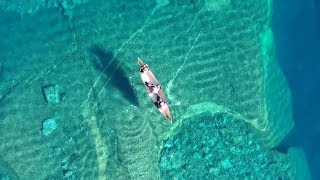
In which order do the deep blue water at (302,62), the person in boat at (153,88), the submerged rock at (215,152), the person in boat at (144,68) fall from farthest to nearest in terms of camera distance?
the deep blue water at (302,62)
the submerged rock at (215,152)
the person in boat at (153,88)
the person in boat at (144,68)

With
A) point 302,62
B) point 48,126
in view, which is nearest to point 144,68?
point 48,126

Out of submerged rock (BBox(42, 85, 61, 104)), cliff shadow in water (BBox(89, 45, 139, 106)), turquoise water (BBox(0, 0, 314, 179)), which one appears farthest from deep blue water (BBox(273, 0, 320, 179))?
submerged rock (BBox(42, 85, 61, 104))

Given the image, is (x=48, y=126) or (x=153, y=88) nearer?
(x=48, y=126)

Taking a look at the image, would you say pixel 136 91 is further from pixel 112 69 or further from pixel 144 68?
pixel 112 69

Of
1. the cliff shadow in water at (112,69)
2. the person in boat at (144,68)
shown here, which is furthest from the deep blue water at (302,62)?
the cliff shadow in water at (112,69)

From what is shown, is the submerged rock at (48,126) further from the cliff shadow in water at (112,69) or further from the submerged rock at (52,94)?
the cliff shadow in water at (112,69)

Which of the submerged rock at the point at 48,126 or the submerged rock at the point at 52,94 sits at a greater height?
the submerged rock at the point at 52,94

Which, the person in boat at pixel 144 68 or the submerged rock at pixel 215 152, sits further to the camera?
the submerged rock at pixel 215 152
